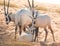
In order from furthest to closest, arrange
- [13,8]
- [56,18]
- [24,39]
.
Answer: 1. [13,8]
2. [56,18]
3. [24,39]

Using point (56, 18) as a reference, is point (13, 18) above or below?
above

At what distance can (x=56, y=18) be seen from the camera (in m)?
10.2

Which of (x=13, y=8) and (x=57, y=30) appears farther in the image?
(x=13, y=8)

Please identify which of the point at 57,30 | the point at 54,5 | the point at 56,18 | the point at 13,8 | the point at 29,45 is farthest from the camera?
the point at 54,5

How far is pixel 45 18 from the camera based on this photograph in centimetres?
698

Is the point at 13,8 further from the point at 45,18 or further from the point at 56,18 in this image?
the point at 45,18

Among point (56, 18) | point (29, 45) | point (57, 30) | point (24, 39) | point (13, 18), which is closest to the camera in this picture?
point (29, 45)

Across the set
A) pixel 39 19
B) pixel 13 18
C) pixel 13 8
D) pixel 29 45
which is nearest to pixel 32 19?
pixel 39 19

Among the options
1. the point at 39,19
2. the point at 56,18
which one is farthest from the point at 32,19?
the point at 56,18

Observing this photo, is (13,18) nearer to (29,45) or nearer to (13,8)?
(29,45)

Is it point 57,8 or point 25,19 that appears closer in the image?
point 25,19

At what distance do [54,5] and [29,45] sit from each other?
7.28 metres

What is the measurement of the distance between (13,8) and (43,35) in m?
3.63

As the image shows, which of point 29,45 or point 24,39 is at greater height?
point 29,45
